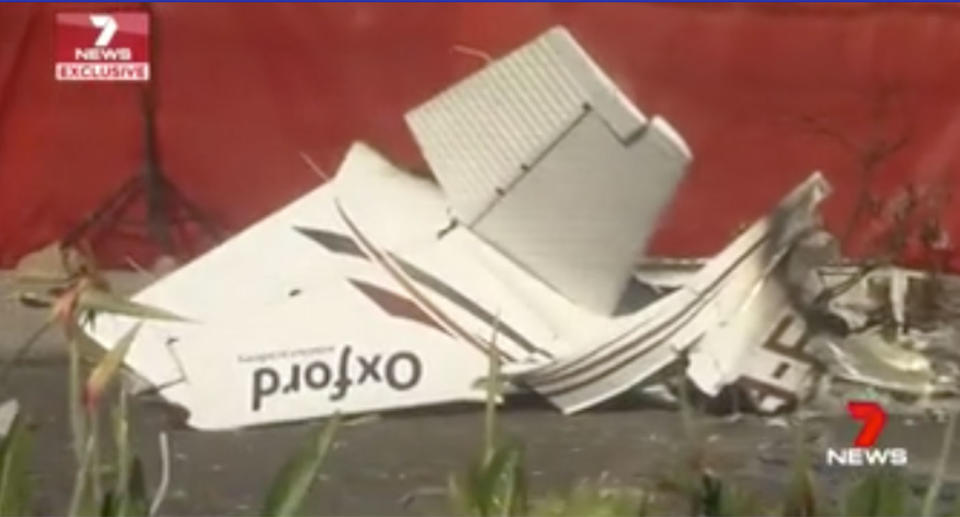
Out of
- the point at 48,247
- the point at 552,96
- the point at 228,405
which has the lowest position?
the point at 228,405

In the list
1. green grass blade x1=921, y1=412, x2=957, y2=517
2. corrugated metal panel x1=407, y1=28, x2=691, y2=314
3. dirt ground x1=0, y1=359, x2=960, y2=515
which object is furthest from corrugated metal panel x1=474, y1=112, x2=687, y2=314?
green grass blade x1=921, y1=412, x2=957, y2=517

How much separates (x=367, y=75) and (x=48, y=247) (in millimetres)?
432

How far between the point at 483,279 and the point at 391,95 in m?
0.24

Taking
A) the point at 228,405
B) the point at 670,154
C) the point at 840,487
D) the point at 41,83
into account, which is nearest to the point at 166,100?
the point at 41,83

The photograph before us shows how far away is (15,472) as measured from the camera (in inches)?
89.9

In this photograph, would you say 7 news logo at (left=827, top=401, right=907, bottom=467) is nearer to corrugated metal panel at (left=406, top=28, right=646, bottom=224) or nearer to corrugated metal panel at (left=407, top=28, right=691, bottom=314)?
corrugated metal panel at (left=407, top=28, right=691, bottom=314)

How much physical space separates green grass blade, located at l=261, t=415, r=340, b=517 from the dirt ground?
0.11 ft

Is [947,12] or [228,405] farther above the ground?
[947,12]

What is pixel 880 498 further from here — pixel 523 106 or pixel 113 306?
pixel 113 306

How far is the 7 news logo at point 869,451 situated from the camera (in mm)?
2369

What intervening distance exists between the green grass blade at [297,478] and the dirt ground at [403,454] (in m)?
0.03

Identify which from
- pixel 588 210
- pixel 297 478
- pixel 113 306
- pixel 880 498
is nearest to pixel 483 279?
pixel 588 210

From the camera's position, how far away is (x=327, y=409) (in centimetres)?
235

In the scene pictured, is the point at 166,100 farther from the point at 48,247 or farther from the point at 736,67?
the point at 736,67
